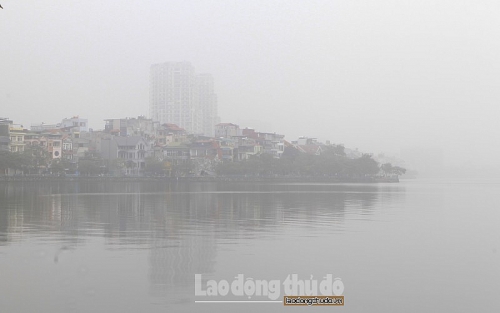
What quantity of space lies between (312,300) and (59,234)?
9.11 m

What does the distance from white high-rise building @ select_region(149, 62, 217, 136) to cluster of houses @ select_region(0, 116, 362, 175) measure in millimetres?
45303

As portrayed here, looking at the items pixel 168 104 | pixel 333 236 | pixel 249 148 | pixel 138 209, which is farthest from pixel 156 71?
pixel 333 236

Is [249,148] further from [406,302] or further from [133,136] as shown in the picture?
[406,302]

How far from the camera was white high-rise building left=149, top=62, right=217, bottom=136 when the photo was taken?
13588cm

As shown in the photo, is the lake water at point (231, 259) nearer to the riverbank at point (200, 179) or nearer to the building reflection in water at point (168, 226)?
the building reflection in water at point (168, 226)

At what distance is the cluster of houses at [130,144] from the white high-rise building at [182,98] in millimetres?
45303

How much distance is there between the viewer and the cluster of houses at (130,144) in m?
69.4

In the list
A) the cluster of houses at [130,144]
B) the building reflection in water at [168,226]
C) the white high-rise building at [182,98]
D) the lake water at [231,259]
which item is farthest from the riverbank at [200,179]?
the white high-rise building at [182,98]

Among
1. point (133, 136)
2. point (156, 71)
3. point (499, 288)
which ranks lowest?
point (499, 288)

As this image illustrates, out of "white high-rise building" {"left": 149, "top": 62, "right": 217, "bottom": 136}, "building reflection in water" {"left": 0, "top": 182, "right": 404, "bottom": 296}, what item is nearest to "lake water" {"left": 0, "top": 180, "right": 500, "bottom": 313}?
"building reflection in water" {"left": 0, "top": 182, "right": 404, "bottom": 296}

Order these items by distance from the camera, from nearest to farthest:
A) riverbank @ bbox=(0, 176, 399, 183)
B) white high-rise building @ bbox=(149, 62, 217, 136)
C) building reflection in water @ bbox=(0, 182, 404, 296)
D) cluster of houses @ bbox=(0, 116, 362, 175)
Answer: building reflection in water @ bbox=(0, 182, 404, 296) < riverbank @ bbox=(0, 176, 399, 183) < cluster of houses @ bbox=(0, 116, 362, 175) < white high-rise building @ bbox=(149, 62, 217, 136)

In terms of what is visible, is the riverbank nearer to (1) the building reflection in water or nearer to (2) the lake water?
(1) the building reflection in water

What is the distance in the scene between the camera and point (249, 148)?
87125 millimetres

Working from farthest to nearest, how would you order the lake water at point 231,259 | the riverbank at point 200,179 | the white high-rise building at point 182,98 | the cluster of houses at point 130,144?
the white high-rise building at point 182,98
the cluster of houses at point 130,144
the riverbank at point 200,179
the lake water at point 231,259
